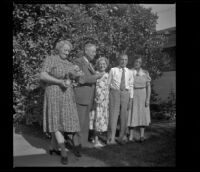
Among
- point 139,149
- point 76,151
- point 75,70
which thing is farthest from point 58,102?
point 139,149

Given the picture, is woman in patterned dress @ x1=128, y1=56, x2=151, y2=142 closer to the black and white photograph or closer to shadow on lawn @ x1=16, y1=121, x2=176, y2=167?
the black and white photograph

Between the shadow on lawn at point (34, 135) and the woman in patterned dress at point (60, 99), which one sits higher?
the woman in patterned dress at point (60, 99)

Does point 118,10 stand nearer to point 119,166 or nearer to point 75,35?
point 75,35

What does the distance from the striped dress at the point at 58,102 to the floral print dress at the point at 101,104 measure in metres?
0.99

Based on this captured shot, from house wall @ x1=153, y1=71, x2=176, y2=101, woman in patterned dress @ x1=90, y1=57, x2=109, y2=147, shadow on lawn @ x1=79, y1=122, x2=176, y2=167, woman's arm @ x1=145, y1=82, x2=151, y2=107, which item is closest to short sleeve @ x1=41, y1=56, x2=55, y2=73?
woman in patterned dress @ x1=90, y1=57, x2=109, y2=147

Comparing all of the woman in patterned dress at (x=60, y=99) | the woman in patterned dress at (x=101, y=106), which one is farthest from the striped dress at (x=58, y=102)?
the woman in patterned dress at (x=101, y=106)

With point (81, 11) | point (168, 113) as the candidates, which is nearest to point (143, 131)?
point (168, 113)

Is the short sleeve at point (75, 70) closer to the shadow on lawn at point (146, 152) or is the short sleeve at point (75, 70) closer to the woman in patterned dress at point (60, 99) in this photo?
the woman in patterned dress at point (60, 99)

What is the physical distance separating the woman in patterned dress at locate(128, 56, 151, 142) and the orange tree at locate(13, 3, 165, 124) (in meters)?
0.29

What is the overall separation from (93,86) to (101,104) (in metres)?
0.43

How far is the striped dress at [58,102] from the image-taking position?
5441 mm

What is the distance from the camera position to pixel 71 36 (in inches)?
272

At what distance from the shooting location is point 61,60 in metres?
5.54
